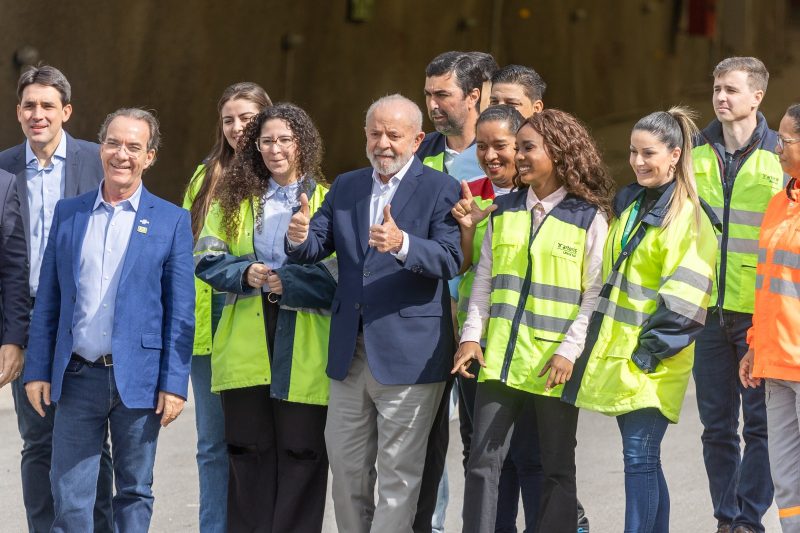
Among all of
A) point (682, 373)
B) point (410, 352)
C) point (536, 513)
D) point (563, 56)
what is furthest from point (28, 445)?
point (563, 56)

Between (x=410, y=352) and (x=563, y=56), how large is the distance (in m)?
9.08

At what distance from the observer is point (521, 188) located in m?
5.48

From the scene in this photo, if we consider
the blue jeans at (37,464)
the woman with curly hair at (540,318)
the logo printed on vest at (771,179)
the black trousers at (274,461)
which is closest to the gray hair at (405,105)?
the woman with curly hair at (540,318)

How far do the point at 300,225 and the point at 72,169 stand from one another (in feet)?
4.47

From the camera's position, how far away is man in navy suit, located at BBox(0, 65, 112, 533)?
581cm

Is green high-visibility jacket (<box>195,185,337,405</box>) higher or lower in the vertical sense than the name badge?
lower

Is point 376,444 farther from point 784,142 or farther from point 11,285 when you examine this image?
point 784,142

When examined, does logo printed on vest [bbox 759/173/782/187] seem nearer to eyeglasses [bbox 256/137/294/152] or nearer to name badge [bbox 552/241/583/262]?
name badge [bbox 552/241/583/262]

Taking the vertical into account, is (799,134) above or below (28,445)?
above

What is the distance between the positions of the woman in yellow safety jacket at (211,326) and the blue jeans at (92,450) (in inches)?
25.3

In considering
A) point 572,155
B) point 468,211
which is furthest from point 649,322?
point 468,211

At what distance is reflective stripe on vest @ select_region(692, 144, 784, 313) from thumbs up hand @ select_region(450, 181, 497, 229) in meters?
1.22

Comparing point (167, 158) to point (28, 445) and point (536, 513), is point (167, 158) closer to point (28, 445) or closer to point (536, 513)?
point (28, 445)

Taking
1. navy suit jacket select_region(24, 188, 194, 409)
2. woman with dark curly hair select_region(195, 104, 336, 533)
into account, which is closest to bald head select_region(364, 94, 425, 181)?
woman with dark curly hair select_region(195, 104, 336, 533)
